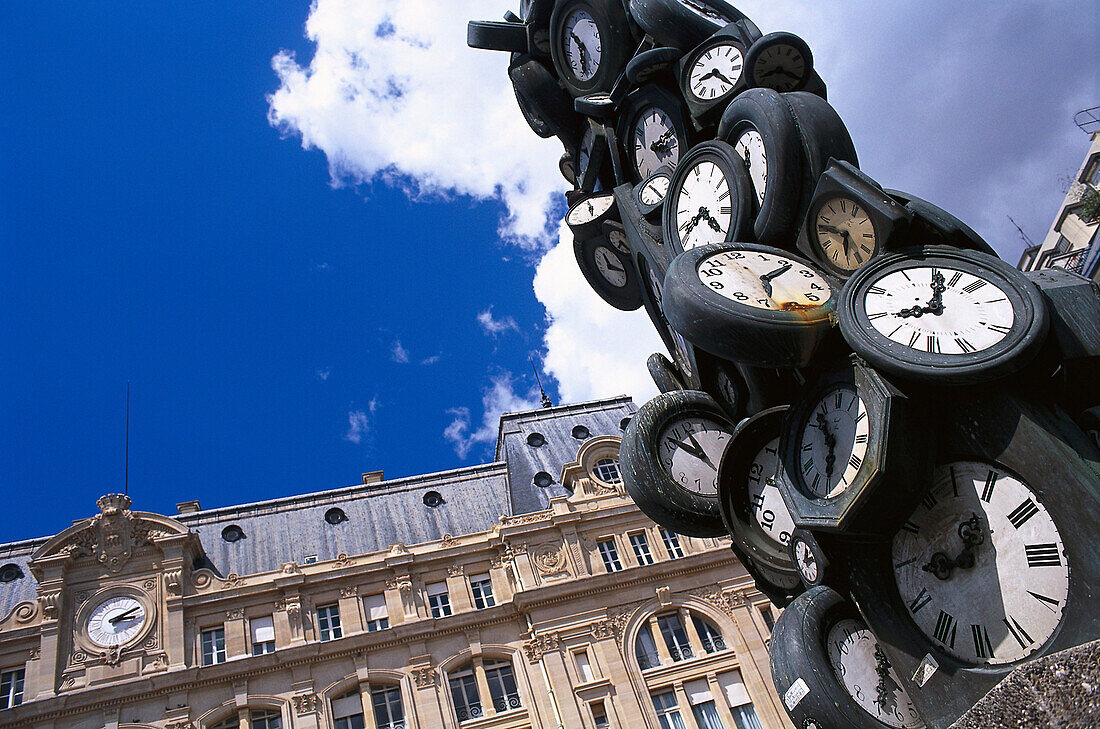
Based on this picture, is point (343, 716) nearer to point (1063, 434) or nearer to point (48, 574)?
point (48, 574)

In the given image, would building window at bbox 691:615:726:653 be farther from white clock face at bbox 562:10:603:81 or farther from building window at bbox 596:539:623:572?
white clock face at bbox 562:10:603:81

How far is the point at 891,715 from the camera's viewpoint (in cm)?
704

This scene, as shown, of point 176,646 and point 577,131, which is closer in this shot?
point 577,131

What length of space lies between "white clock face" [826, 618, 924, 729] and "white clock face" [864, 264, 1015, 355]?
2.89m

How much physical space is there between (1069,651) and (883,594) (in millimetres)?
2303

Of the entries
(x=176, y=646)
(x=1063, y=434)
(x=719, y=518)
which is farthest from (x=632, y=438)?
(x=176, y=646)

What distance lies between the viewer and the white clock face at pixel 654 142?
10.7m

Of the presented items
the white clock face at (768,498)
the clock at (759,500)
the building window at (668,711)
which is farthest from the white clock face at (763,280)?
the building window at (668,711)

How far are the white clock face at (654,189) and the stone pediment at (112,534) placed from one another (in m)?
31.6

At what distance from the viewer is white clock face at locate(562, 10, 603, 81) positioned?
12.0 m

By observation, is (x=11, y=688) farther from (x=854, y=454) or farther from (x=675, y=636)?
(x=854, y=454)

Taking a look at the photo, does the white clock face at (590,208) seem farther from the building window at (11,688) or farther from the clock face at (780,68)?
the building window at (11,688)

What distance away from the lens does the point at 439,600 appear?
117ft

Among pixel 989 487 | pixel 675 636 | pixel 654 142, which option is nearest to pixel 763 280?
pixel 989 487
